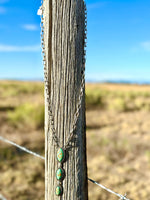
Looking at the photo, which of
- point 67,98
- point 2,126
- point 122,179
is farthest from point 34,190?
point 2,126

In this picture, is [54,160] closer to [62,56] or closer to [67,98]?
[67,98]

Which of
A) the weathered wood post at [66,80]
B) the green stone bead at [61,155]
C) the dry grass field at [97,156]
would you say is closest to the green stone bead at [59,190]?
the weathered wood post at [66,80]

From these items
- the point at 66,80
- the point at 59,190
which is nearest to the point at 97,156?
the point at 59,190

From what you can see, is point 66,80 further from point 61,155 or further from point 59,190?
point 59,190

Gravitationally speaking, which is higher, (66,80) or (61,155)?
(66,80)

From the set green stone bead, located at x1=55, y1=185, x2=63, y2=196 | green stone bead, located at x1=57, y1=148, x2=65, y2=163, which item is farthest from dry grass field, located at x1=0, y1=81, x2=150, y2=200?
green stone bead, located at x1=57, y1=148, x2=65, y2=163

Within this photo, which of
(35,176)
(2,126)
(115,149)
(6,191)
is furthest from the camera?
(2,126)

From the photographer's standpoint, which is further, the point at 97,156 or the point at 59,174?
the point at 97,156

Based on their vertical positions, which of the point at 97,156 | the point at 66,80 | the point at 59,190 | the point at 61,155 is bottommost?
the point at 97,156
